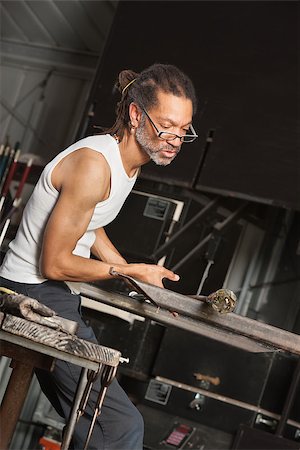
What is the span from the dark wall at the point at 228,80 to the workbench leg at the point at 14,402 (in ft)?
5.49

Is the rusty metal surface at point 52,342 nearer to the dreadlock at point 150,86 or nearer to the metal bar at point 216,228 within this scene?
the dreadlock at point 150,86

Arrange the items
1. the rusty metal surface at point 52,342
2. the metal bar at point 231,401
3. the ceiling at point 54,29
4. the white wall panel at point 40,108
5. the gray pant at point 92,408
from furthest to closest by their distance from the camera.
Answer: the white wall panel at point 40,108
the ceiling at point 54,29
the metal bar at point 231,401
the gray pant at point 92,408
the rusty metal surface at point 52,342

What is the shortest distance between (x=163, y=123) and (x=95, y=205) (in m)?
0.22

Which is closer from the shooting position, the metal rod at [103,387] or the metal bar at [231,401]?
the metal rod at [103,387]

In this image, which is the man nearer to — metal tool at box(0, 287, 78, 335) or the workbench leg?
the workbench leg

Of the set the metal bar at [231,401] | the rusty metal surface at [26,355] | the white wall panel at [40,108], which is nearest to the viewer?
the rusty metal surface at [26,355]

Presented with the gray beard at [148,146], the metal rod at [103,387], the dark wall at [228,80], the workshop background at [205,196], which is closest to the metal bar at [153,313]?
the metal rod at [103,387]

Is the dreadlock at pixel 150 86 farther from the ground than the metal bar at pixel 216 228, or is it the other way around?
the dreadlock at pixel 150 86

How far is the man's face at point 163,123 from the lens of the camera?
5.90 ft

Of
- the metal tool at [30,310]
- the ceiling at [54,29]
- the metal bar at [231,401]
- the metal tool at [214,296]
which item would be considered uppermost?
the ceiling at [54,29]

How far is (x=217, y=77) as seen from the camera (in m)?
3.44

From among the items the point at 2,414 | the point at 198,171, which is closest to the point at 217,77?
the point at 198,171

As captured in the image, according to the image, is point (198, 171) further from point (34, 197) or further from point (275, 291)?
point (34, 197)

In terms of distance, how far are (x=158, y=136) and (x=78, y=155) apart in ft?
0.56
